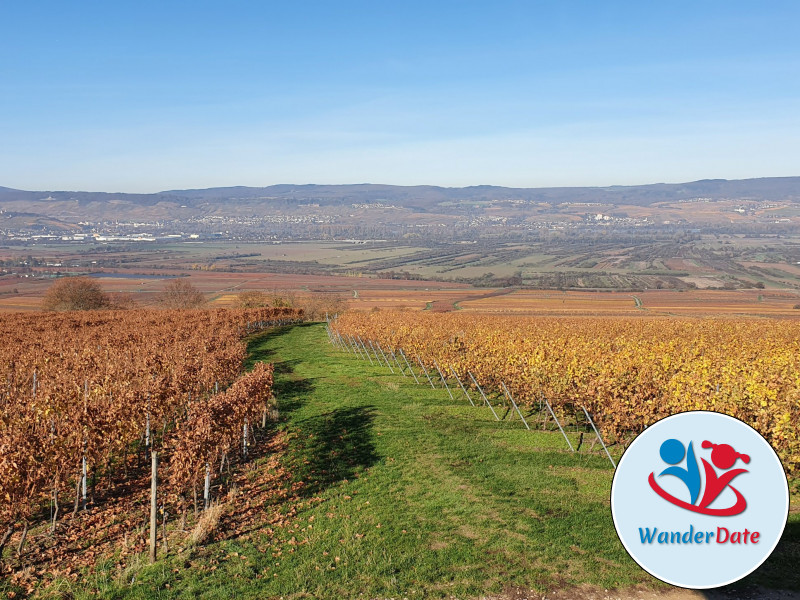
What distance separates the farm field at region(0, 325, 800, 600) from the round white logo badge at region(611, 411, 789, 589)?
15.1 feet

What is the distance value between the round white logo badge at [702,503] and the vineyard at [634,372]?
29.2 feet

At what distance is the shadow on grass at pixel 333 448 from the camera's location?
1606 cm

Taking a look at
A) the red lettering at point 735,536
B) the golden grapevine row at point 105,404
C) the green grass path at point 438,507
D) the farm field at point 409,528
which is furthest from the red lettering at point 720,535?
the golden grapevine row at point 105,404

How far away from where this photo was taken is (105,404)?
1623 cm

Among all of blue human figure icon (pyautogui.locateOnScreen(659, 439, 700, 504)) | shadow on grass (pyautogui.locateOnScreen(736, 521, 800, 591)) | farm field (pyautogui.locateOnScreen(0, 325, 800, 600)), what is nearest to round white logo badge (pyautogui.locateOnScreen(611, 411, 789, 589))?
blue human figure icon (pyautogui.locateOnScreen(659, 439, 700, 504))

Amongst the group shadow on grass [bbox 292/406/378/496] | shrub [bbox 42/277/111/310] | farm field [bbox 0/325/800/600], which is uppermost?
farm field [bbox 0/325/800/600]

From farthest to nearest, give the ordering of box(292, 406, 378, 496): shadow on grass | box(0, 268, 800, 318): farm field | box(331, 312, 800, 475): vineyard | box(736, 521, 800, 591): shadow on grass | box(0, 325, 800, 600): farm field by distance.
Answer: box(0, 268, 800, 318): farm field, box(292, 406, 378, 496): shadow on grass, box(331, 312, 800, 475): vineyard, box(0, 325, 800, 600): farm field, box(736, 521, 800, 591): shadow on grass

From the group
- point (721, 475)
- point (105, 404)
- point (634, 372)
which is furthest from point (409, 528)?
point (634, 372)

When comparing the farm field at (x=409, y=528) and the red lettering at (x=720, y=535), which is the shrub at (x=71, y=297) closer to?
the farm field at (x=409, y=528)

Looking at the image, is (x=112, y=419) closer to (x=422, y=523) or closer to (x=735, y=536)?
(x=422, y=523)

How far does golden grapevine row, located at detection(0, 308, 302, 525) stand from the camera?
1238 centimetres

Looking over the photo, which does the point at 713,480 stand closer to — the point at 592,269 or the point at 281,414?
the point at 281,414

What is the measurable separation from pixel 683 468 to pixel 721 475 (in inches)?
15.3

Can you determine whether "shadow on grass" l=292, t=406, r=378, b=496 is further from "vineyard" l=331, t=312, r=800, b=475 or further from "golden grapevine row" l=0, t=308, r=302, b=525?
"vineyard" l=331, t=312, r=800, b=475
